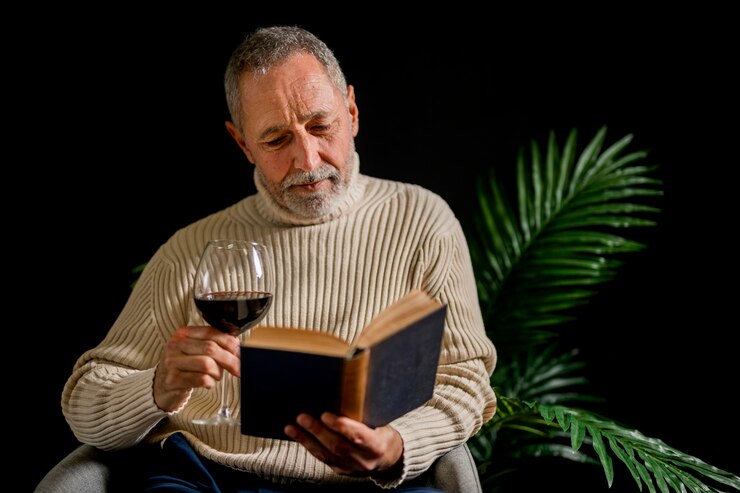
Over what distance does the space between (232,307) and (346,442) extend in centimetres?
30

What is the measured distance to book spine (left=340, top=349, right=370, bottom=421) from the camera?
1.18 m

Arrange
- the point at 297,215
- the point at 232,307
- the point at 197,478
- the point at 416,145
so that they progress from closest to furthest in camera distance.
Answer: the point at 232,307
the point at 197,478
the point at 297,215
the point at 416,145

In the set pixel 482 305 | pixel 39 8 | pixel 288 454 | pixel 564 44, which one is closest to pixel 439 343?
pixel 288 454

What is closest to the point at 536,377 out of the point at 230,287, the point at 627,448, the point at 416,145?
the point at 627,448

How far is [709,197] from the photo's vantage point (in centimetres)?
265

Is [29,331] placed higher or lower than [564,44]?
lower

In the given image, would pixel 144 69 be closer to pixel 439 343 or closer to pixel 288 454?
pixel 288 454

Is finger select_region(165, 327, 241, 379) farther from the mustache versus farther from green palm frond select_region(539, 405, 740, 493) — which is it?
green palm frond select_region(539, 405, 740, 493)

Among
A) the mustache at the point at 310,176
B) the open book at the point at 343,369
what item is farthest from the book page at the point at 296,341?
the mustache at the point at 310,176

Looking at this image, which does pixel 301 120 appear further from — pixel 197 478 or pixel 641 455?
pixel 641 455

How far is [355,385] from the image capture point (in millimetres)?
1216

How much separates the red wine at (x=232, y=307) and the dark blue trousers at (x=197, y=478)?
44 cm

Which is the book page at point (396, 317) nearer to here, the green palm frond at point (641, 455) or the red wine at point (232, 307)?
the red wine at point (232, 307)

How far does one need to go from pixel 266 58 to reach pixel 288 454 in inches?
35.3
